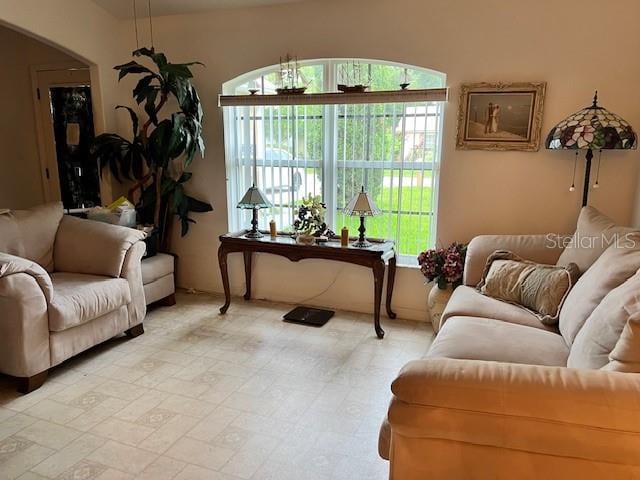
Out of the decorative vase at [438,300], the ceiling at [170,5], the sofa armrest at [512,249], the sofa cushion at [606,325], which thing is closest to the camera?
the sofa cushion at [606,325]

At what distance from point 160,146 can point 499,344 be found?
9.53 feet

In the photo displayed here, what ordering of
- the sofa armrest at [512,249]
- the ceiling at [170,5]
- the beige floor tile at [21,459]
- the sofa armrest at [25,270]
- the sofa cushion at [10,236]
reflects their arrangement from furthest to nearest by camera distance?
the ceiling at [170,5] < the sofa cushion at [10,236] < the sofa armrest at [512,249] < the sofa armrest at [25,270] < the beige floor tile at [21,459]

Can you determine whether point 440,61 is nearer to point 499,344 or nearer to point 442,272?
point 442,272

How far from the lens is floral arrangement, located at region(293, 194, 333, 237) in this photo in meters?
3.52

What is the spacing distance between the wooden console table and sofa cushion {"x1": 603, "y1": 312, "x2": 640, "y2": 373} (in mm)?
1919

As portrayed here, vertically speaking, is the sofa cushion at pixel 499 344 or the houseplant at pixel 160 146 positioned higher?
the houseplant at pixel 160 146

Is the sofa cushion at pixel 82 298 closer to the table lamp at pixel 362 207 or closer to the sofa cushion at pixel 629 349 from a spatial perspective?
the table lamp at pixel 362 207

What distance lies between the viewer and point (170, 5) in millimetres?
3775

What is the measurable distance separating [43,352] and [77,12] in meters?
2.78

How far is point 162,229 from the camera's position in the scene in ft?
13.6

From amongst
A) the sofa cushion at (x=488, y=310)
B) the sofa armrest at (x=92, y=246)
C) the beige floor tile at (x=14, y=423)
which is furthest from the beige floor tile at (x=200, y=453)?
the sofa armrest at (x=92, y=246)

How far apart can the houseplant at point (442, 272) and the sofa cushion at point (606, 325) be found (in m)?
1.30

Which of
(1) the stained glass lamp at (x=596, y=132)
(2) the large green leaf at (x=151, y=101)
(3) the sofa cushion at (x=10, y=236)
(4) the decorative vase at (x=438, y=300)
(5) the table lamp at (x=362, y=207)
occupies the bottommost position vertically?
(4) the decorative vase at (x=438, y=300)

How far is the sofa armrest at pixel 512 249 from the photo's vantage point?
2801 millimetres
